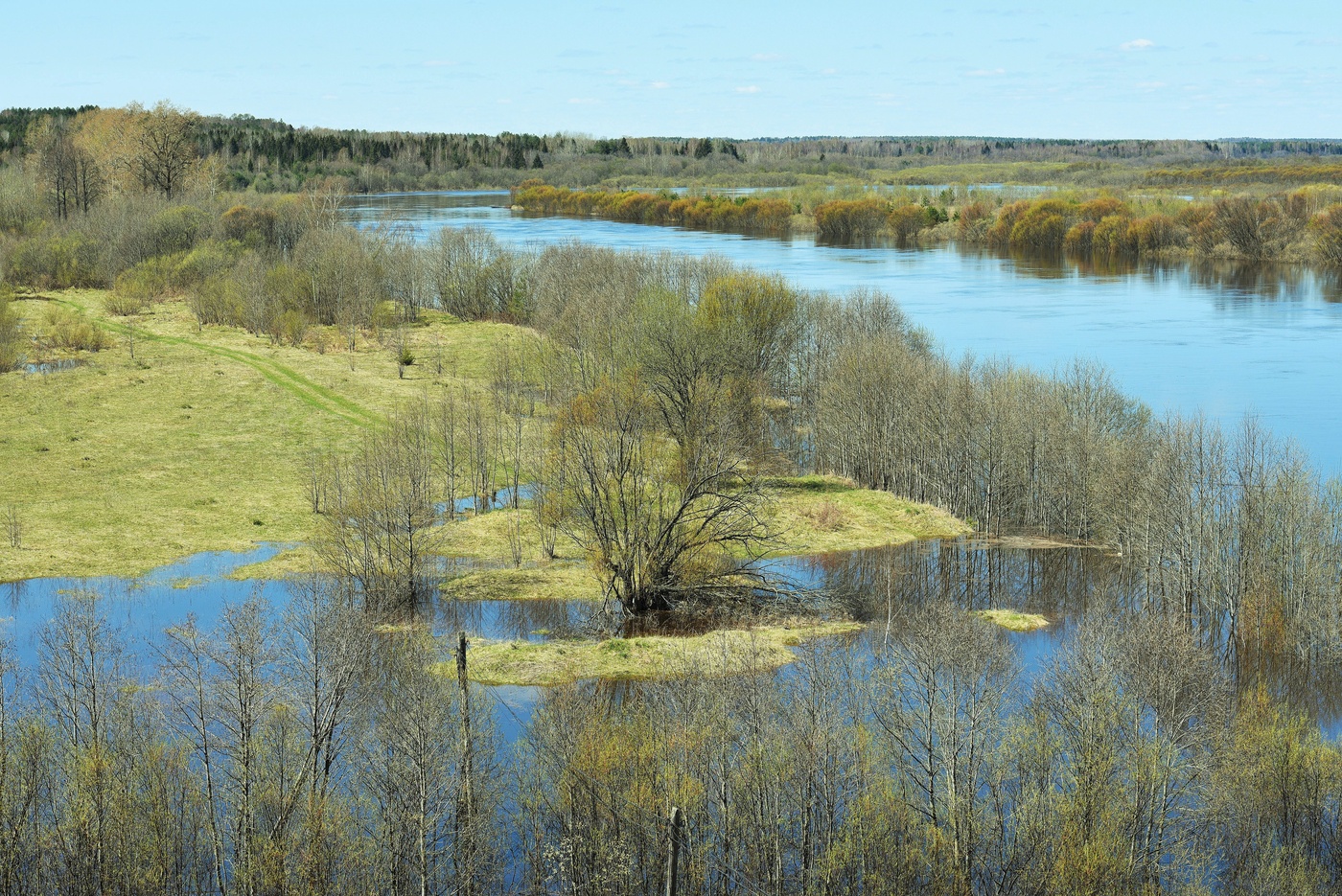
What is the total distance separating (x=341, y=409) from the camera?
5978 centimetres

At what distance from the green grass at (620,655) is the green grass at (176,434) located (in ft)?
42.4

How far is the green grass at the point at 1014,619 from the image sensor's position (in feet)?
120

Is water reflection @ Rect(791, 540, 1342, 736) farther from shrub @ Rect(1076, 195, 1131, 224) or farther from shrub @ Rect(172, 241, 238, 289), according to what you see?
shrub @ Rect(1076, 195, 1131, 224)

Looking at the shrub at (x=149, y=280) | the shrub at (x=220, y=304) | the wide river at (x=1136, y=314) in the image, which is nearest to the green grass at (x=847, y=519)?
the wide river at (x=1136, y=314)

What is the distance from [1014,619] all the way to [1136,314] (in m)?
52.1

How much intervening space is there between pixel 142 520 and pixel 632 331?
20181mm

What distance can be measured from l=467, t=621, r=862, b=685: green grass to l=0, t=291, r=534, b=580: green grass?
12920 millimetres

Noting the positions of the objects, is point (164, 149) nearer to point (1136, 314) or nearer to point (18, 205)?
point (18, 205)

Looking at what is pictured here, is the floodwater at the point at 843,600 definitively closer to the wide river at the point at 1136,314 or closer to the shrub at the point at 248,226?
the wide river at the point at 1136,314

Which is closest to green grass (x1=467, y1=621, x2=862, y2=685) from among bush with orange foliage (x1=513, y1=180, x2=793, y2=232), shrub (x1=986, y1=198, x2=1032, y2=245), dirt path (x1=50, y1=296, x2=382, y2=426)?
dirt path (x1=50, y1=296, x2=382, y2=426)

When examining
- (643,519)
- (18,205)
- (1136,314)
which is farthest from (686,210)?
(643,519)

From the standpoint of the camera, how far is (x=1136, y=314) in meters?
83.0

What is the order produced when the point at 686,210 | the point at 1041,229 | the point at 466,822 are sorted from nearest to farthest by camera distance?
the point at 466,822 < the point at 1041,229 < the point at 686,210

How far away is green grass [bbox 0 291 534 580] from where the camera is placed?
42156 mm
